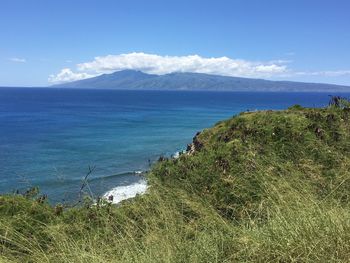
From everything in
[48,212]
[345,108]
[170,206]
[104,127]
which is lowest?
[104,127]

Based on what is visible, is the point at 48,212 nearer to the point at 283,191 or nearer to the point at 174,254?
the point at 174,254

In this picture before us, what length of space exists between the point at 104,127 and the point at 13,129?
1573 cm

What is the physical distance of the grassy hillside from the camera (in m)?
4.34

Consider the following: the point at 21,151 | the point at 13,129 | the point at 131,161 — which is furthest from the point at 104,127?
the point at 131,161

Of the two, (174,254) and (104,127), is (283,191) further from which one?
(104,127)

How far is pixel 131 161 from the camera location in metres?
39.8

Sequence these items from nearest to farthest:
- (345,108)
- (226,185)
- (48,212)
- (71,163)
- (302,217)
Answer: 1. (302,217)
2. (48,212)
3. (226,185)
4. (345,108)
5. (71,163)

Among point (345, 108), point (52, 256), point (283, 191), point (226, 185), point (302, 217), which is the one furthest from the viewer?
point (345, 108)

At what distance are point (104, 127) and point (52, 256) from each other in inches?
2756

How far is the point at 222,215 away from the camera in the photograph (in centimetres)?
656

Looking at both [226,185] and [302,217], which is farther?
[226,185]

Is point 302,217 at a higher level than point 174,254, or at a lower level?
higher

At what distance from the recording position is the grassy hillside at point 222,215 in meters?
4.34

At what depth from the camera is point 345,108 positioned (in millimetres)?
11672
